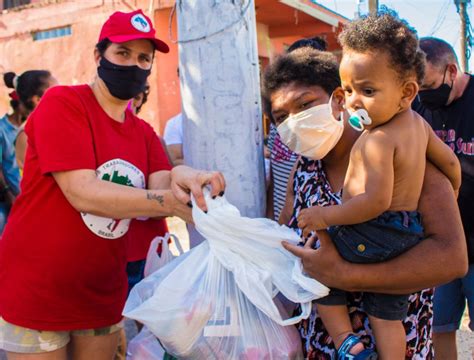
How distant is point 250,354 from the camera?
1637 mm

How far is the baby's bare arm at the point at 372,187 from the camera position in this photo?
1.56m

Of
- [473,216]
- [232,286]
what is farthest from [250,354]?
[473,216]

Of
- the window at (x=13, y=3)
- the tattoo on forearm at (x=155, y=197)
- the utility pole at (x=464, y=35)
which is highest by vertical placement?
the window at (x=13, y=3)

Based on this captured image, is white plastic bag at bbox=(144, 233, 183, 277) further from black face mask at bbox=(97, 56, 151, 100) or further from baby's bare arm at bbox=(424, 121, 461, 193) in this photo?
baby's bare arm at bbox=(424, 121, 461, 193)

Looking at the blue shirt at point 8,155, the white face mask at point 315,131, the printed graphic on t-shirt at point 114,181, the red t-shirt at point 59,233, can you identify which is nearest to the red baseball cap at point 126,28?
the red t-shirt at point 59,233

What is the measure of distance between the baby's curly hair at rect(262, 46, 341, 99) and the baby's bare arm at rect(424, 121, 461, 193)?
389 mm

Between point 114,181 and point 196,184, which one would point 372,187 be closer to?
point 196,184

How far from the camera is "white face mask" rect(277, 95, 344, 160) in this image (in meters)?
1.76

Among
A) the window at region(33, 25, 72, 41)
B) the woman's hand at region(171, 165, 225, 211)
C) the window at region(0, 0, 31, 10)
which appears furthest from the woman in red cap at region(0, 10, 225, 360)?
the window at region(0, 0, 31, 10)

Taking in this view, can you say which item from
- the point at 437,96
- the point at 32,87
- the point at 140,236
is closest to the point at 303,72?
the point at 437,96

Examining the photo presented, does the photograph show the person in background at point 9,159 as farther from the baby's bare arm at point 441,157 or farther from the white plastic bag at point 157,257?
the baby's bare arm at point 441,157

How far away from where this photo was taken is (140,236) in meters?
3.37

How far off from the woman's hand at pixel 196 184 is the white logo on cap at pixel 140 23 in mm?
620

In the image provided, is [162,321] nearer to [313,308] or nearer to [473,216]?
[313,308]
